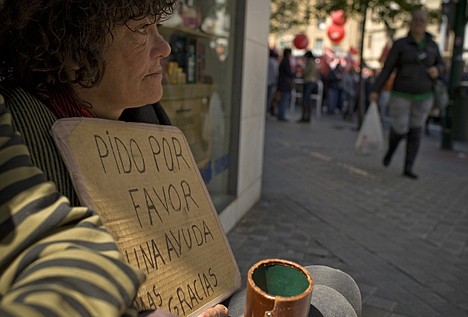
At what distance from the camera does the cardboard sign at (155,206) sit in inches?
40.4

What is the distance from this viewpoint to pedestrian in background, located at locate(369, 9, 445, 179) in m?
5.90

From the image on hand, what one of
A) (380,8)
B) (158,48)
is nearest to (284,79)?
(380,8)

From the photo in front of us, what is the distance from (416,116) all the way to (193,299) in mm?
5385

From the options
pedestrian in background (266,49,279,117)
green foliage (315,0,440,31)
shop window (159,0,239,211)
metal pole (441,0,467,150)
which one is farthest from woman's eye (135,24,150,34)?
pedestrian in background (266,49,279,117)

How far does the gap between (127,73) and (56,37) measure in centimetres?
19

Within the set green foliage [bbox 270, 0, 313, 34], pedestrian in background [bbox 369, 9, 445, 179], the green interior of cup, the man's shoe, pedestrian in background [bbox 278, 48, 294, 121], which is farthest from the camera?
green foliage [bbox 270, 0, 313, 34]

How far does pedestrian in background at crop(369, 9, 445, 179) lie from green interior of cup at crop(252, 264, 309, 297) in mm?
5219

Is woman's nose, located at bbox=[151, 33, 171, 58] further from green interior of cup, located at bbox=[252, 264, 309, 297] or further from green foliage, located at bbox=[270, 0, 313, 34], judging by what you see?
green foliage, located at bbox=[270, 0, 313, 34]

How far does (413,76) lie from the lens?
19.4 ft

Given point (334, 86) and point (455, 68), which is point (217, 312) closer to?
point (455, 68)

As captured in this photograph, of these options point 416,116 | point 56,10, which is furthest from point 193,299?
point 416,116

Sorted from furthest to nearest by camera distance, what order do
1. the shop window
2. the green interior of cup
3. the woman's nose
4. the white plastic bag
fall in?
the white plastic bag → the shop window → the woman's nose → the green interior of cup

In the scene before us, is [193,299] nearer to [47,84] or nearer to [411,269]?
[47,84]

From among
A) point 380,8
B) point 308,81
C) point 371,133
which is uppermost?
point 380,8
